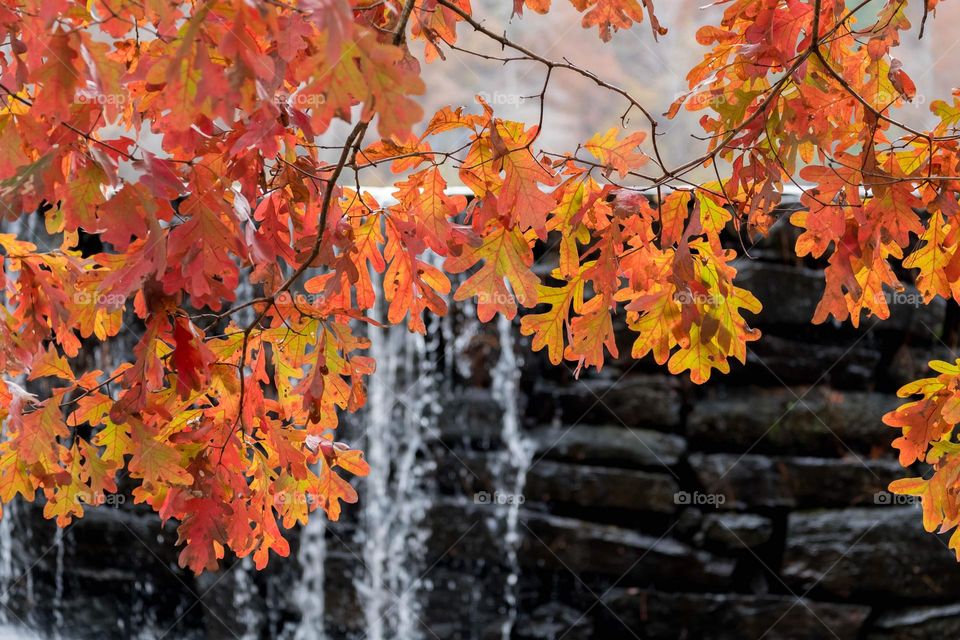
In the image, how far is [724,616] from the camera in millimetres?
4051

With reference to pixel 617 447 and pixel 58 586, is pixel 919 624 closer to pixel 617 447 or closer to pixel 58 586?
pixel 617 447

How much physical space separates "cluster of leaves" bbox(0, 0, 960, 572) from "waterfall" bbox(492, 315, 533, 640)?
2.56 metres

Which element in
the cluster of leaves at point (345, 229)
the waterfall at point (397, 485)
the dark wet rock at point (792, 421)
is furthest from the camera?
the waterfall at point (397, 485)

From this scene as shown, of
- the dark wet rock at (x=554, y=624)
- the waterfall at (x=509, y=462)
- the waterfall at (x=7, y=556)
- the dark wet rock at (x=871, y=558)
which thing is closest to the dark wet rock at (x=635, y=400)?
the waterfall at (x=509, y=462)

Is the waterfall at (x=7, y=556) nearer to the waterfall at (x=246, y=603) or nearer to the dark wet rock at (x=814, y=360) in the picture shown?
the waterfall at (x=246, y=603)

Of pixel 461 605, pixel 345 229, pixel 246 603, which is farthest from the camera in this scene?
pixel 246 603

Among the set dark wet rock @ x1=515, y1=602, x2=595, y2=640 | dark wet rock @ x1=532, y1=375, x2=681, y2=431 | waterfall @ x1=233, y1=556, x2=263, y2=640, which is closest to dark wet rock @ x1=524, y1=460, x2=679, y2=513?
dark wet rock @ x1=532, y1=375, x2=681, y2=431

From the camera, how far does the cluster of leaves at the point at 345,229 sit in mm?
1183

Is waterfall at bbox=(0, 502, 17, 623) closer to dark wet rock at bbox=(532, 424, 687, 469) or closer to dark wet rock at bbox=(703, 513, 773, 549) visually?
dark wet rock at bbox=(532, 424, 687, 469)

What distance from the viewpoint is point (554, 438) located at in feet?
13.9

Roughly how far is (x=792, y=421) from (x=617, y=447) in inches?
30.3

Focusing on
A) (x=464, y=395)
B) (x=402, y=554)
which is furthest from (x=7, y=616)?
(x=464, y=395)

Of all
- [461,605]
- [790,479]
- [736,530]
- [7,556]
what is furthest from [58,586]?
[790,479]

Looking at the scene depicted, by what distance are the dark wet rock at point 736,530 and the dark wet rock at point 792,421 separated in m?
0.30
